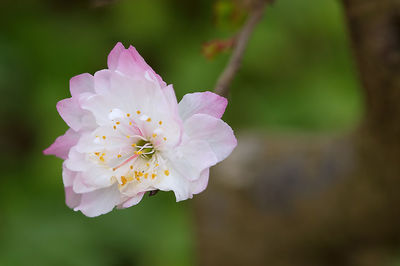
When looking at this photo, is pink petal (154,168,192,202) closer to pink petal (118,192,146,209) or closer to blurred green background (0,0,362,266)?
pink petal (118,192,146,209)

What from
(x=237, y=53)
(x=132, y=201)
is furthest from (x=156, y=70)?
(x=132, y=201)

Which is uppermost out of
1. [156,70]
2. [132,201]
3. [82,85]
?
[156,70]

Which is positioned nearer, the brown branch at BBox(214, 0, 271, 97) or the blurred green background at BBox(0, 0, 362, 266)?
the brown branch at BBox(214, 0, 271, 97)

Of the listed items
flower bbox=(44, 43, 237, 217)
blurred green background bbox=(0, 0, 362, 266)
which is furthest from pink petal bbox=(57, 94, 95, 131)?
blurred green background bbox=(0, 0, 362, 266)

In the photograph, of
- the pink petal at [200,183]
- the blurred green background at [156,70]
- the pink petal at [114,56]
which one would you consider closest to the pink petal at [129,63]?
the pink petal at [114,56]

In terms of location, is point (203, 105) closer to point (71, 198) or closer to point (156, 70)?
point (71, 198)

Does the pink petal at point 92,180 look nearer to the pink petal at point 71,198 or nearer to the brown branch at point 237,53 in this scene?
the pink petal at point 71,198
